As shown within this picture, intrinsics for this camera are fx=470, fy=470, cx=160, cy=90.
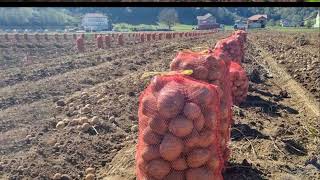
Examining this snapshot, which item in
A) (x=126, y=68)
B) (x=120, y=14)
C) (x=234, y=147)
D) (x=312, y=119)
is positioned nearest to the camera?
(x=234, y=147)

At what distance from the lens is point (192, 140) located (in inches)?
141

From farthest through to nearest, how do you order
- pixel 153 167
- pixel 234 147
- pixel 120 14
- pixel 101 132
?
1. pixel 120 14
2. pixel 101 132
3. pixel 234 147
4. pixel 153 167

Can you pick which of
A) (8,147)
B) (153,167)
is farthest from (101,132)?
(153,167)

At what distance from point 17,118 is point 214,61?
166 inches

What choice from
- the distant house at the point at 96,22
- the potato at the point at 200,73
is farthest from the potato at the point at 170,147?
the distant house at the point at 96,22

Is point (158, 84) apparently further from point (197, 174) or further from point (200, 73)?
point (200, 73)

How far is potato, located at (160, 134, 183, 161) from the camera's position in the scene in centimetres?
350

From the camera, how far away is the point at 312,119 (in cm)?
834

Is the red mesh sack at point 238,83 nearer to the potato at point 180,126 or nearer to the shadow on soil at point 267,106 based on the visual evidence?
the shadow on soil at point 267,106

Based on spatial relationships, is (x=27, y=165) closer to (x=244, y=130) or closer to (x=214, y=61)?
(x=214, y=61)

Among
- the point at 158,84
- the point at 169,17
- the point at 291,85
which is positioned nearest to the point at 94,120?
the point at 158,84

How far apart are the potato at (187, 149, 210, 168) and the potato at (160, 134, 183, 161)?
0.10 m

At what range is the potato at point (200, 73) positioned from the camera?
15.2 feet

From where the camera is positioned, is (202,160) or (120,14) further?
(120,14)
